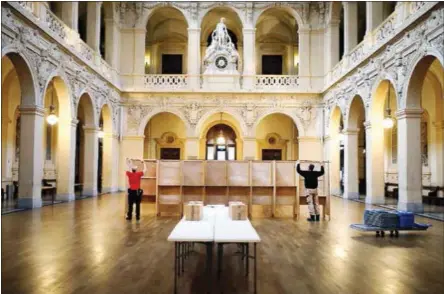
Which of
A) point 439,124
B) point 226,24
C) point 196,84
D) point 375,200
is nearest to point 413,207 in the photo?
point 375,200

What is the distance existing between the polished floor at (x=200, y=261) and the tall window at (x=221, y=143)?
17.4 metres

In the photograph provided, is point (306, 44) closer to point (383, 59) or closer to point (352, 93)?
point (352, 93)

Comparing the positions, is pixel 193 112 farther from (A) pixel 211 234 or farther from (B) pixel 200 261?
(A) pixel 211 234

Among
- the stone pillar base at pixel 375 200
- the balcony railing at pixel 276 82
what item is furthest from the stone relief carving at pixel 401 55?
the balcony railing at pixel 276 82

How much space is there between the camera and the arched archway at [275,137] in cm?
2680

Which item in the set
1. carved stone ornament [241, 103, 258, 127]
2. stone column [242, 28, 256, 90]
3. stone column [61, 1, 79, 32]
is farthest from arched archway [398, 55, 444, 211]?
stone column [61, 1, 79, 32]

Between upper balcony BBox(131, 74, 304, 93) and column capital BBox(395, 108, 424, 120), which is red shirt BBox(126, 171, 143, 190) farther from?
upper balcony BBox(131, 74, 304, 93)

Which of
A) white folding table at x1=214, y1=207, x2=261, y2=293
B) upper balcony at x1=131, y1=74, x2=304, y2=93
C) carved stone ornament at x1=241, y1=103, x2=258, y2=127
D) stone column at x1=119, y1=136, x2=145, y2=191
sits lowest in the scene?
white folding table at x1=214, y1=207, x2=261, y2=293

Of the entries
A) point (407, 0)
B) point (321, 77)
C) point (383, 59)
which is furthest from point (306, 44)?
point (407, 0)

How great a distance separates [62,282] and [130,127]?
1868 cm

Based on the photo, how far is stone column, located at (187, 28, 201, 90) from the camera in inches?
905

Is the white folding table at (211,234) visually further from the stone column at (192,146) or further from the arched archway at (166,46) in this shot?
the arched archway at (166,46)

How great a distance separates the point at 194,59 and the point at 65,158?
985 cm

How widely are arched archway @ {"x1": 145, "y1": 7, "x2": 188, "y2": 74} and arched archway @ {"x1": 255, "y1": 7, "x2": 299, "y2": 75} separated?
15.3ft
